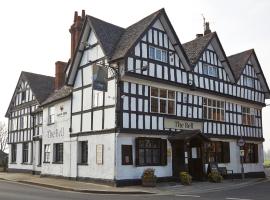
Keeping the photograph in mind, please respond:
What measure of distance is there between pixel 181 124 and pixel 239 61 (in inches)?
435

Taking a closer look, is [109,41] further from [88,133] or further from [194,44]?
[194,44]

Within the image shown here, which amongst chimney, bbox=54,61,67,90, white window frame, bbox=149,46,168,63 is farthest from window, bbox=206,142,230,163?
chimney, bbox=54,61,67,90

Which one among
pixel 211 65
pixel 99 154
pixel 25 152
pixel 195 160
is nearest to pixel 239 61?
pixel 211 65

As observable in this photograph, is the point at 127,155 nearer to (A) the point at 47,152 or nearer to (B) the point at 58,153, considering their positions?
(B) the point at 58,153

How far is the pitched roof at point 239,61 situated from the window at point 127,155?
1352cm

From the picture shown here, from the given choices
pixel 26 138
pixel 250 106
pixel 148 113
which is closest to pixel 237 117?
pixel 250 106

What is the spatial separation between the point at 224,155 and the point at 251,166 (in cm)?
407

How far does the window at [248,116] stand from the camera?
109 ft

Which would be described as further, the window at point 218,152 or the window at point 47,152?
the window at point 47,152

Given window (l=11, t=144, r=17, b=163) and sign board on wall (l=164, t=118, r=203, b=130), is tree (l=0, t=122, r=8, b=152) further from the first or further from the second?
sign board on wall (l=164, t=118, r=203, b=130)

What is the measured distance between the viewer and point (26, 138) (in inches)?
1481

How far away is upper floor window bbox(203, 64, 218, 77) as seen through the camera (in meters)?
29.5

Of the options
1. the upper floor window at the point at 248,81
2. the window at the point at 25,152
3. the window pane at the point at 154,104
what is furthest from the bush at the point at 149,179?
the window at the point at 25,152

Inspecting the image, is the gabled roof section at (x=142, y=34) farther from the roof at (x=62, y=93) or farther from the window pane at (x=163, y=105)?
the roof at (x=62, y=93)
